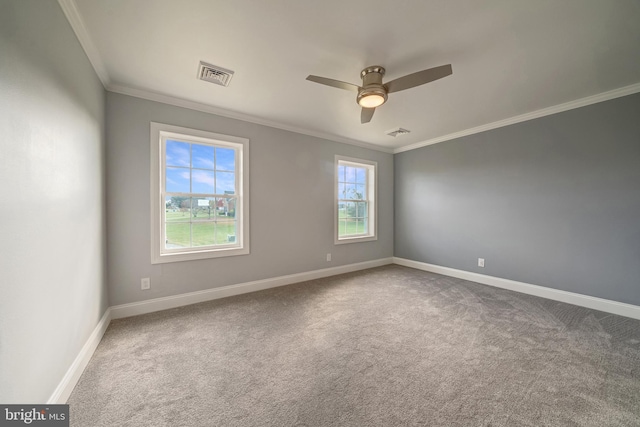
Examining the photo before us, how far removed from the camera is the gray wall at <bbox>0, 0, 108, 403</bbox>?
1010mm

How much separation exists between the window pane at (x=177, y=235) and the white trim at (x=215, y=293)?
62 centimetres

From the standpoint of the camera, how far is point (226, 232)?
10.8ft

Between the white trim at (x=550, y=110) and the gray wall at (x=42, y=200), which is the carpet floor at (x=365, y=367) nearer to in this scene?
the gray wall at (x=42, y=200)

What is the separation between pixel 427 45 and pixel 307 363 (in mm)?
2737

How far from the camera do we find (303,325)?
2.41 metres

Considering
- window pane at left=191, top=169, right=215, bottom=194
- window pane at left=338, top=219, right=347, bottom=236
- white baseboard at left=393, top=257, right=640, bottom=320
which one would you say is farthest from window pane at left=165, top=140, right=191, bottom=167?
white baseboard at left=393, top=257, right=640, bottom=320

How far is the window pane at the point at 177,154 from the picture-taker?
288 cm

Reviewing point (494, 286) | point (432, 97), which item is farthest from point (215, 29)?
point (494, 286)

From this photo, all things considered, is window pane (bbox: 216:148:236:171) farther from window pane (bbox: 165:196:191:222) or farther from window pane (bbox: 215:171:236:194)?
window pane (bbox: 165:196:191:222)

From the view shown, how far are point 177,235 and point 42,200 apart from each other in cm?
173

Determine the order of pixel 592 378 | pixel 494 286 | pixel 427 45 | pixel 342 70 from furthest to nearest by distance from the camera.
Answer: pixel 494 286, pixel 342 70, pixel 427 45, pixel 592 378

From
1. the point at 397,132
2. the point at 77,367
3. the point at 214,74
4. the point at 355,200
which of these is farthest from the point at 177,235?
the point at 397,132

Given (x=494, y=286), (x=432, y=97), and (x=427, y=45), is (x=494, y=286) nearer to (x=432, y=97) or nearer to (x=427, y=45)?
(x=432, y=97)

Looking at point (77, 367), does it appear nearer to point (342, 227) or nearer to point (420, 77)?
point (420, 77)
